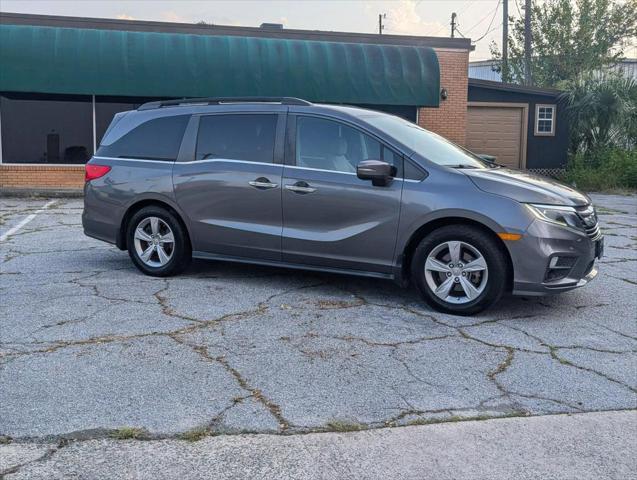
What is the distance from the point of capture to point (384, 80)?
56.6ft

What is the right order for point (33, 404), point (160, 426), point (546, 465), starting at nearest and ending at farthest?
point (546, 465) → point (160, 426) → point (33, 404)

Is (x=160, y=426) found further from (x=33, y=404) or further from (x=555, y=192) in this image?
(x=555, y=192)

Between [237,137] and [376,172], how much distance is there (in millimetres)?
1679

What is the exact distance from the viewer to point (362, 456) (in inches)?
136

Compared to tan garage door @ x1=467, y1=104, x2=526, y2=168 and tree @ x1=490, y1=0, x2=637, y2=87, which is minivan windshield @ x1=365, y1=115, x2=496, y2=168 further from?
tree @ x1=490, y1=0, x2=637, y2=87

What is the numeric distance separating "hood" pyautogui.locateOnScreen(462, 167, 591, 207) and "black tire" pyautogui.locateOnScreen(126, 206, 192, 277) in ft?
9.54

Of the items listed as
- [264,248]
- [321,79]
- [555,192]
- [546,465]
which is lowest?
[546,465]

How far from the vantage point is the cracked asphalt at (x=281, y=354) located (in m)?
3.94

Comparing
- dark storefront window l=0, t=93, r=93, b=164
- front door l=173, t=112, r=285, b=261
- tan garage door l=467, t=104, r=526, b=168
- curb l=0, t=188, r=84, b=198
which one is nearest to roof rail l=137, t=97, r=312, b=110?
front door l=173, t=112, r=285, b=261

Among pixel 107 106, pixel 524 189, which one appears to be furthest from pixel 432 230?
pixel 107 106

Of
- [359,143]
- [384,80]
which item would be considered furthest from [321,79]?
[359,143]

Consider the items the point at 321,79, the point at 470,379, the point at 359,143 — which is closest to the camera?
the point at 470,379

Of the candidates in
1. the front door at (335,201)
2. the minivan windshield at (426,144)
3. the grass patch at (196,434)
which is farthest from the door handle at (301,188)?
the grass patch at (196,434)

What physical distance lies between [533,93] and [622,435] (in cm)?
1997
